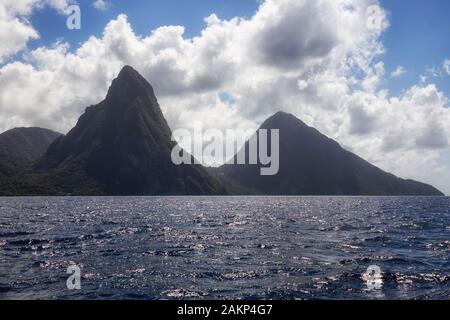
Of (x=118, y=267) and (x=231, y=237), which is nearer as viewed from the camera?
(x=118, y=267)

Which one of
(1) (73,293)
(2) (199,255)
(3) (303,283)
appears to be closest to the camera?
(1) (73,293)

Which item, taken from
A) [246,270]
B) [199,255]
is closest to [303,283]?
[246,270]
